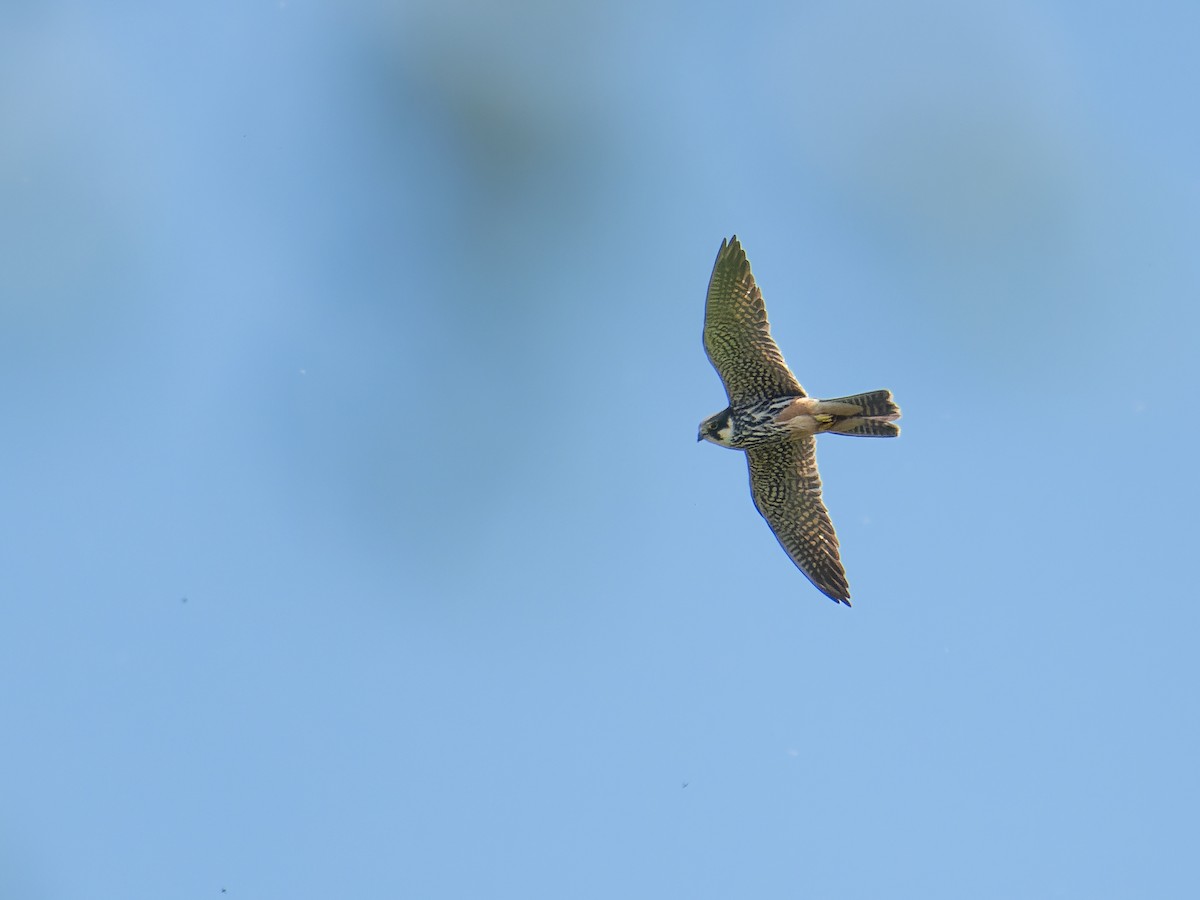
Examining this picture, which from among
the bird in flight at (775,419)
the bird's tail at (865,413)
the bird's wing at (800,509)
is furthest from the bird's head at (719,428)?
the bird's tail at (865,413)

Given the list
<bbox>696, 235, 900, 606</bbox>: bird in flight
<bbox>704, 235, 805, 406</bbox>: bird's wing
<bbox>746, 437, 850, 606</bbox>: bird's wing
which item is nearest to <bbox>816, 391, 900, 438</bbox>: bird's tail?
<bbox>696, 235, 900, 606</bbox>: bird in flight

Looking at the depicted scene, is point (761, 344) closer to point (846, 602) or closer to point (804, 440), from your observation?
point (804, 440)

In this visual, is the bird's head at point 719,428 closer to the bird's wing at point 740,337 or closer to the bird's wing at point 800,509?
the bird's wing at point 740,337

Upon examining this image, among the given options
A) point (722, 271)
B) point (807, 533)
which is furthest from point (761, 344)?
point (807, 533)

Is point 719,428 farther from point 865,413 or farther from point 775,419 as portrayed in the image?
point 865,413

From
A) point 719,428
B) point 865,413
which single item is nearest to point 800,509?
point 719,428
